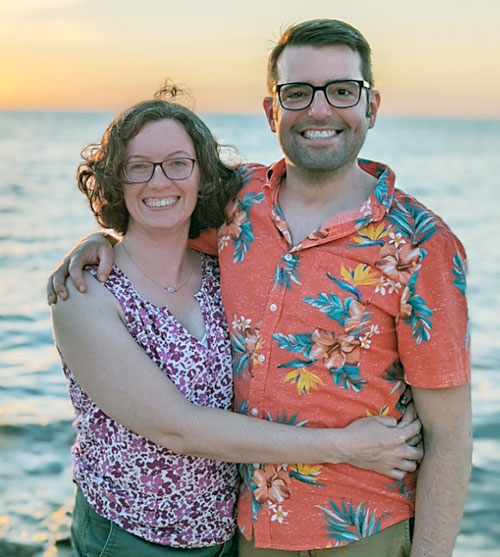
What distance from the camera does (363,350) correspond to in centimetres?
292

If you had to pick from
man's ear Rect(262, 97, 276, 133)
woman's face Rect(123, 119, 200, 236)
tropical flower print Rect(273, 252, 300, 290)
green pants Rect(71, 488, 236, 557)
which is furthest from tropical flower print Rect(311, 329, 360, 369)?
man's ear Rect(262, 97, 276, 133)

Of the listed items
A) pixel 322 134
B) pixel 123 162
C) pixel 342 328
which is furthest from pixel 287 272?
pixel 123 162

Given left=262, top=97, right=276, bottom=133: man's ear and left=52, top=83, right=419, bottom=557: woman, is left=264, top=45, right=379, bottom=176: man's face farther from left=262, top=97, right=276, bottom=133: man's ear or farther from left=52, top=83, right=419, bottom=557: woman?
left=52, top=83, right=419, bottom=557: woman

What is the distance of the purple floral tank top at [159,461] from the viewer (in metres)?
2.99

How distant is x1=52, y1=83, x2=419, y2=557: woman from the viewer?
9.44 feet

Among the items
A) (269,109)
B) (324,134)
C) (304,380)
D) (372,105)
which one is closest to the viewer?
(304,380)

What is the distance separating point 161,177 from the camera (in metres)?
3.09

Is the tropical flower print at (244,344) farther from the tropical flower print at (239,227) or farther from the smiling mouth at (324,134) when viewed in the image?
the smiling mouth at (324,134)

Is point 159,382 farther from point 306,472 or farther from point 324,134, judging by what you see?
point 324,134

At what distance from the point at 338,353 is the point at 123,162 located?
1082 mm

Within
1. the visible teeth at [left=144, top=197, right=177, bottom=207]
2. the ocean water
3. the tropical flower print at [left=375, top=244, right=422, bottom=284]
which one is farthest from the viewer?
the ocean water

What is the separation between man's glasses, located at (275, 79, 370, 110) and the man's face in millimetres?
15

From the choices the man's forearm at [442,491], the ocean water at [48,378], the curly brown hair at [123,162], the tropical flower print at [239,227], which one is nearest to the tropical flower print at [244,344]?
the tropical flower print at [239,227]

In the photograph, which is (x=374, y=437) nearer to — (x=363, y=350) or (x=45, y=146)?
(x=363, y=350)
